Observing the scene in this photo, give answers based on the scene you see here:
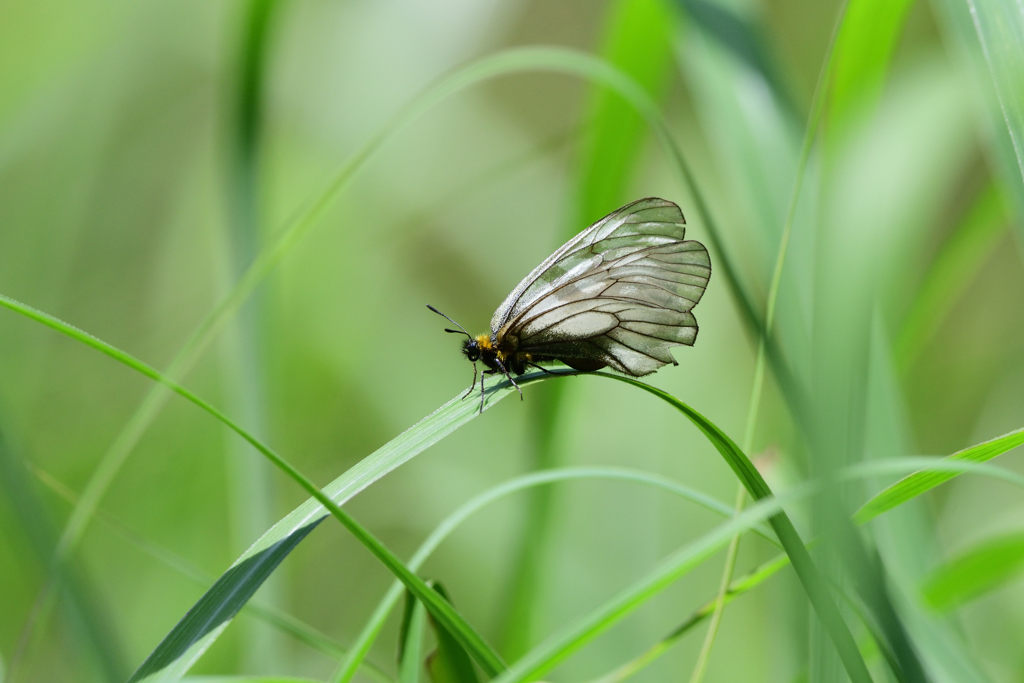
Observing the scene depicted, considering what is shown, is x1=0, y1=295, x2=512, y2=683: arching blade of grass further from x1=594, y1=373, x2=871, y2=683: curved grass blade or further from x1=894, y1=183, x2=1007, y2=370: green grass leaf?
x1=894, y1=183, x2=1007, y2=370: green grass leaf

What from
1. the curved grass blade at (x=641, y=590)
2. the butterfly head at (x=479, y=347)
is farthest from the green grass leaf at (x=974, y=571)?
the butterfly head at (x=479, y=347)

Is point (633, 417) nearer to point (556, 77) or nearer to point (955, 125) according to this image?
point (955, 125)

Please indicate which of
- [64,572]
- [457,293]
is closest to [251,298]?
[64,572]

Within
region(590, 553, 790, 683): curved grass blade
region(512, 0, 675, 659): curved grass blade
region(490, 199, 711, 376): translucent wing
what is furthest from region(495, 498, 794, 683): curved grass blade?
region(512, 0, 675, 659): curved grass blade

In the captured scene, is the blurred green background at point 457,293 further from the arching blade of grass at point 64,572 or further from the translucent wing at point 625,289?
the translucent wing at point 625,289

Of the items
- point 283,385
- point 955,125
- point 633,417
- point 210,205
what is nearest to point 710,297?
point 633,417

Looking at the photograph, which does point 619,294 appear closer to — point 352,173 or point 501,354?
point 501,354
